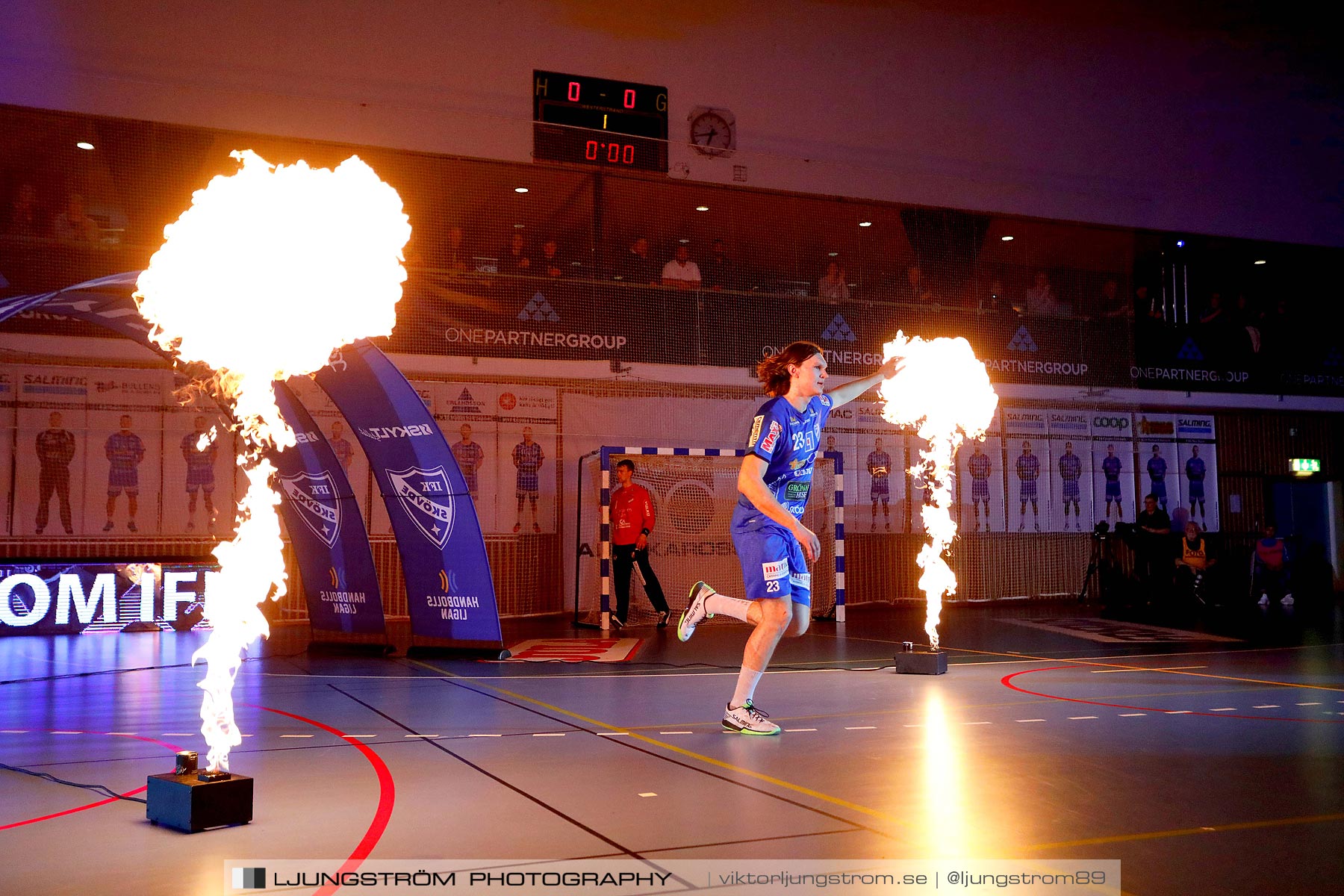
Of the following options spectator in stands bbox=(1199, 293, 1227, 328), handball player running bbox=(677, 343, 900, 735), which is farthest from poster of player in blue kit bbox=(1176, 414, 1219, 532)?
handball player running bbox=(677, 343, 900, 735)

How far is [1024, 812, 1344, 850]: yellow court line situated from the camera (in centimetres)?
365

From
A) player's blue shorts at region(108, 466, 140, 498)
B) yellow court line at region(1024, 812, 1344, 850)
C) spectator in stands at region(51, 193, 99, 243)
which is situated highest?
spectator in stands at region(51, 193, 99, 243)

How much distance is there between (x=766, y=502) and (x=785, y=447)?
423 millimetres

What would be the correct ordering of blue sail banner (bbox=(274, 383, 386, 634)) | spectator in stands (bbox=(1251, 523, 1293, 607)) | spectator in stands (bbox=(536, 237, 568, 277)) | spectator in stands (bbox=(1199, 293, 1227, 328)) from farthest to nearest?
spectator in stands (bbox=(1199, 293, 1227, 328)) < spectator in stands (bbox=(1251, 523, 1293, 607)) < spectator in stands (bbox=(536, 237, 568, 277)) < blue sail banner (bbox=(274, 383, 386, 634))

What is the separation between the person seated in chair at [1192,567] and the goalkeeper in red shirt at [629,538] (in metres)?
9.10

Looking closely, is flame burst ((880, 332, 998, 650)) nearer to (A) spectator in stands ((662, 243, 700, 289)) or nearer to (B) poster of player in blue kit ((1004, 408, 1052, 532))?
(A) spectator in stands ((662, 243, 700, 289))

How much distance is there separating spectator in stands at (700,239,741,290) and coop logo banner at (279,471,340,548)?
8.37m

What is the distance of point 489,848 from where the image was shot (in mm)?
3611

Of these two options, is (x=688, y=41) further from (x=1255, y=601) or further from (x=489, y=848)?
(x=489, y=848)

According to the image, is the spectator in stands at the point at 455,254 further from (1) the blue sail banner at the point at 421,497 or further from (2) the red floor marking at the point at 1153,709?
(2) the red floor marking at the point at 1153,709

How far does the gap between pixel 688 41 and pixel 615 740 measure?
1439 centimetres

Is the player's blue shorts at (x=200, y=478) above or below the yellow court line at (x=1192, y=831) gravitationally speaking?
above

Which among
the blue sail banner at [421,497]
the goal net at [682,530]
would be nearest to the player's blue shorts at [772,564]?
the blue sail banner at [421,497]

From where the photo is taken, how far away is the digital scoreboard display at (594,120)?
53.4 ft
